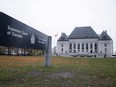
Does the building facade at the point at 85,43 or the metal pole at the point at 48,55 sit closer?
the metal pole at the point at 48,55

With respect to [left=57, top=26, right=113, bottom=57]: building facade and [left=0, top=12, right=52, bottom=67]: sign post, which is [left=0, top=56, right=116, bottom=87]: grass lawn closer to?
[left=0, top=12, right=52, bottom=67]: sign post

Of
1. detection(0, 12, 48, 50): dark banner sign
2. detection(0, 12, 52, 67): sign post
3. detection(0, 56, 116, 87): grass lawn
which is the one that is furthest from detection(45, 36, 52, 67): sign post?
detection(0, 12, 48, 50): dark banner sign

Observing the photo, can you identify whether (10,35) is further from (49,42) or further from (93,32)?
(93,32)

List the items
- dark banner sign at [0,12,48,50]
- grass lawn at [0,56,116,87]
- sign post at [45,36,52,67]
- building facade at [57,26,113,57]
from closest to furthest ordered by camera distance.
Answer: dark banner sign at [0,12,48,50] < grass lawn at [0,56,116,87] < sign post at [45,36,52,67] < building facade at [57,26,113,57]

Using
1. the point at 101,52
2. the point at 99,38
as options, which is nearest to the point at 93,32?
the point at 99,38

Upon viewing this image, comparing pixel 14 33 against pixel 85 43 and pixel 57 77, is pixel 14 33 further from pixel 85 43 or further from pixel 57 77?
pixel 85 43

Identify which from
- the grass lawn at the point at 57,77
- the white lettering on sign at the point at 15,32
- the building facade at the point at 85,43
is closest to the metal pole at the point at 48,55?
the grass lawn at the point at 57,77

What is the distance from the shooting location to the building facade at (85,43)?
357 ft

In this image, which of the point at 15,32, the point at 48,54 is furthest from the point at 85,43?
the point at 15,32

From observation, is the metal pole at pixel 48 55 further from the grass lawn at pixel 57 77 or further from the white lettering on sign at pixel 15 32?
the white lettering on sign at pixel 15 32

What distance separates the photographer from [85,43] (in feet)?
377

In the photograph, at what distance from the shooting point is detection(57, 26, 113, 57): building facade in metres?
109

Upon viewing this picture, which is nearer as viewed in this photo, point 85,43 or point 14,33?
point 14,33

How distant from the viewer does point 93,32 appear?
371 feet
